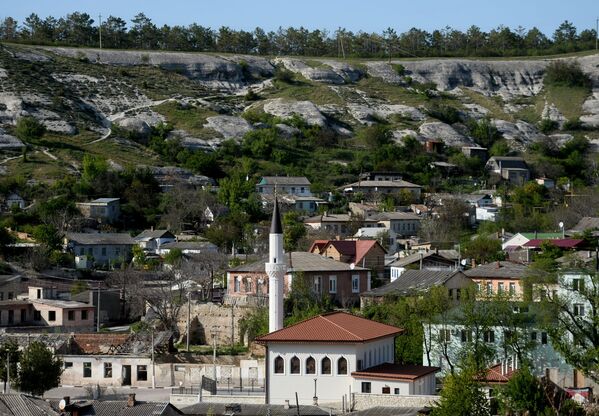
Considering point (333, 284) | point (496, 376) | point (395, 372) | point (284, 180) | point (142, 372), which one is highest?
point (284, 180)

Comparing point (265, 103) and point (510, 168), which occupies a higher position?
point (265, 103)

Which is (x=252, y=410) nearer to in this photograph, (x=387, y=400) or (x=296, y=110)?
(x=387, y=400)

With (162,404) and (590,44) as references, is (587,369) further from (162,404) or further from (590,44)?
(590,44)

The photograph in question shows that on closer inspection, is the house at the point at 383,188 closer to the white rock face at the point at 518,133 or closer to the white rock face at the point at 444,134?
the white rock face at the point at 444,134

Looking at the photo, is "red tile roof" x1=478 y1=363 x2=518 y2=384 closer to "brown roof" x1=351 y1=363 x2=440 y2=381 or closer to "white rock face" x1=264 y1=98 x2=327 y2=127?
"brown roof" x1=351 y1=363 x2=440 y2=381

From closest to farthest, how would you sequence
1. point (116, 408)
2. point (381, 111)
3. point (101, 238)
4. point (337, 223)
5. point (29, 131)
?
point (116, 408) → point (101, 238) → point (337, 223) → point (29, 131) → point (381, 111)

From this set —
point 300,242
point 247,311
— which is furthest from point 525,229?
point 247,311

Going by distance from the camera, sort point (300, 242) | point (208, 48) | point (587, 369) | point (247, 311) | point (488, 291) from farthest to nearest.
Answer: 1. point (208, 48)
2. point (300, 242)
3. point (247, 311)
4. point (488, 291)
5. point (587, 369)

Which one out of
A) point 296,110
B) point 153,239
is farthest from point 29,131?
point 296,110
